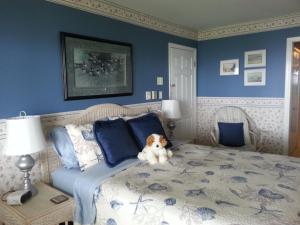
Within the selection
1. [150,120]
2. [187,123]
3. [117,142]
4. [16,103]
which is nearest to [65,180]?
[117,142]

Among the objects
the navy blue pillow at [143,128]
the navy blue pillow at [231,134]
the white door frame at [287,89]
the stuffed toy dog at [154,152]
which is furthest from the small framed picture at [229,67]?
the stuffed toy dog at [154,152]

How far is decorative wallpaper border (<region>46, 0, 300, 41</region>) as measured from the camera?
2.66 m

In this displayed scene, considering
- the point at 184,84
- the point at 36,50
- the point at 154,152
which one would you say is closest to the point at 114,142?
the point at 154,152

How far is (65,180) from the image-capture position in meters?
2.10

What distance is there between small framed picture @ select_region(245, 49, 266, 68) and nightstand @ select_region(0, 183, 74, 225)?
3469mm

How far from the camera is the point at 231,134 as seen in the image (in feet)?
12.2

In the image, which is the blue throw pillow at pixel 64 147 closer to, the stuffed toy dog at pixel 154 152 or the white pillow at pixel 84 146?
the white pillow at pixel 84 146

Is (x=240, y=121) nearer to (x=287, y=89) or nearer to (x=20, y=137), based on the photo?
(x=287, y=89)

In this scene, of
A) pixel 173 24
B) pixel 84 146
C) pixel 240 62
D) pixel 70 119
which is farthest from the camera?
pixel 240 62

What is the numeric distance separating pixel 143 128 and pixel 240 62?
8.10 feet

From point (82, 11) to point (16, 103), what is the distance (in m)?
1.20

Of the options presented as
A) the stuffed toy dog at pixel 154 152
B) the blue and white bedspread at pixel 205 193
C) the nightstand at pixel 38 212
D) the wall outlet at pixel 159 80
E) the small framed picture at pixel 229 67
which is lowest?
the nightstand at pixel 38 212

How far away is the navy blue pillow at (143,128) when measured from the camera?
2.51 metres

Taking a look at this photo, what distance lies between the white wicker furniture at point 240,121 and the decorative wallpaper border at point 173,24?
1.32 metres
